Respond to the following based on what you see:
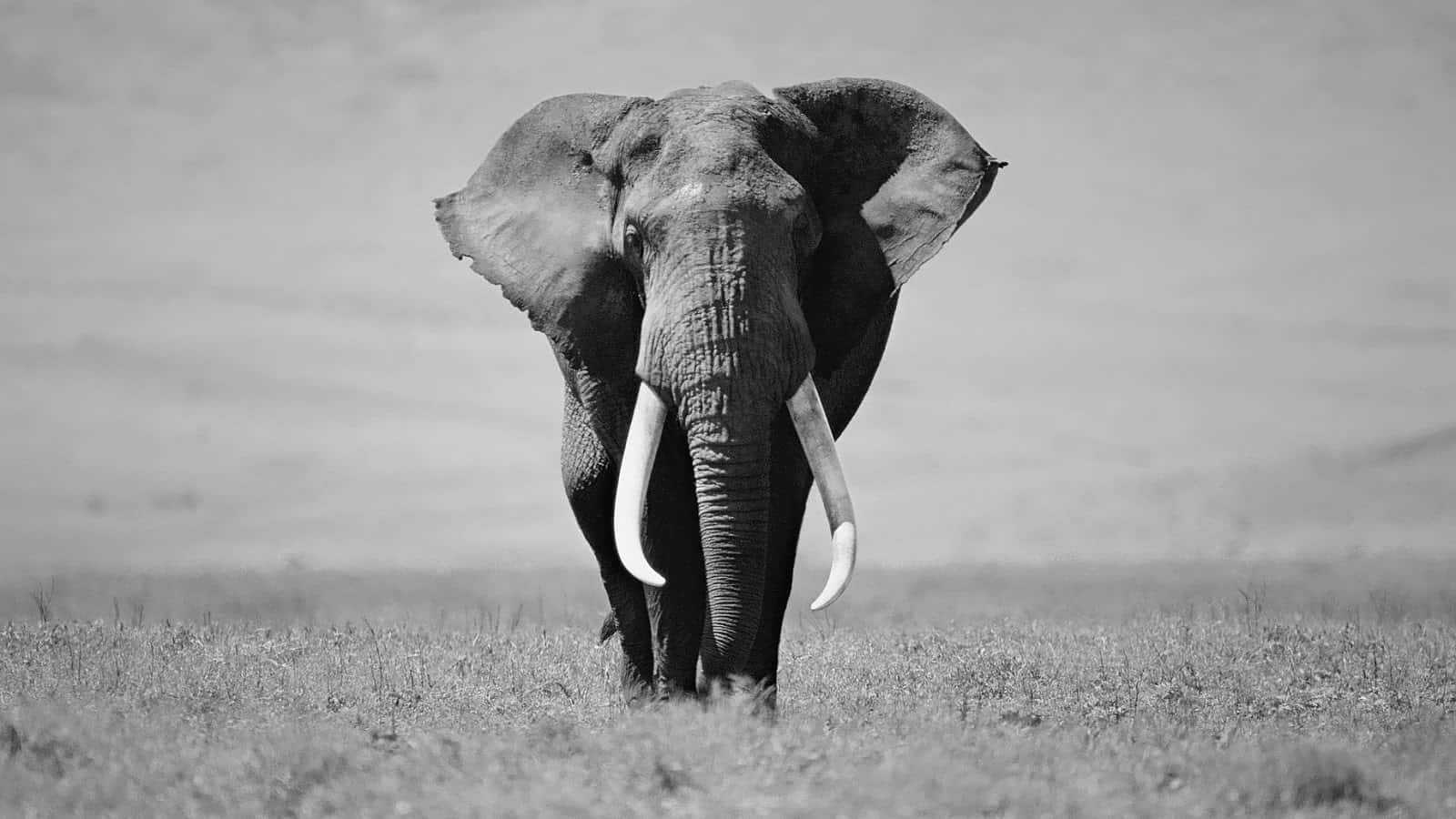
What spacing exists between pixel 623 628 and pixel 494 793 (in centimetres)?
502

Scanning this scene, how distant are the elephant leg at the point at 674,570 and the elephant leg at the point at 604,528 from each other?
695 millimetres

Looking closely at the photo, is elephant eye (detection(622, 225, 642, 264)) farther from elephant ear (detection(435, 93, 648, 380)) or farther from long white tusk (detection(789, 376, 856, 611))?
long white tusk (detection(789, 376, 856, 611))

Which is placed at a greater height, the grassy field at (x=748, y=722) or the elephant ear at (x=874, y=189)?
the elephant ear at (x=874, y=189)

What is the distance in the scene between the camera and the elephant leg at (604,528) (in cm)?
1237

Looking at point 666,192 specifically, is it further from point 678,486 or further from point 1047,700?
point 1047,700

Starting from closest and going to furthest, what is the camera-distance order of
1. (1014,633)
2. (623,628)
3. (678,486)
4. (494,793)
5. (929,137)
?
(494,793)
(678,486)
(929,137)
(623,628)
(1014,633)

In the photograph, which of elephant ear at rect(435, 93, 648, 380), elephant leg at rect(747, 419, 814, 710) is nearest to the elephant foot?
elephant leg at rect(747, 419, 814, 710)

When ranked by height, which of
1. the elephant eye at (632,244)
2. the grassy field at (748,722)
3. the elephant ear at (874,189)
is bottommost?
the grassy field at (748,722)

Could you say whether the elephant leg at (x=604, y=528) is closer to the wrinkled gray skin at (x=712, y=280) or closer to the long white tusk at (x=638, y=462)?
the wrinkled gray skin at (x=712, y=280)

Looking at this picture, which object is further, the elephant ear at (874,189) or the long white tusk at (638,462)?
the elephant ear at (874,189)

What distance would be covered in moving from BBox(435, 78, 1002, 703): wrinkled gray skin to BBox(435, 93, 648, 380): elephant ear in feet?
0.05

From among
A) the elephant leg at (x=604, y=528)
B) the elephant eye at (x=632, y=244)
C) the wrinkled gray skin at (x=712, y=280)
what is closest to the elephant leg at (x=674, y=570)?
the wrinkled gray skin at (x=712, y=280)

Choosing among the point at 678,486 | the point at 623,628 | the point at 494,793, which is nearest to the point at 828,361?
the point at 678,486

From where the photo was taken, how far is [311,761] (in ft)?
29.2
